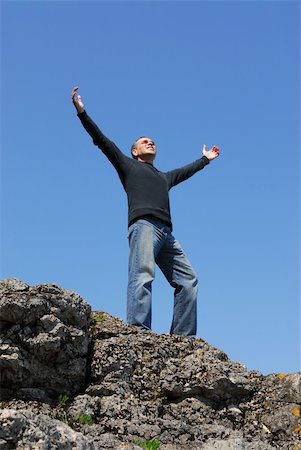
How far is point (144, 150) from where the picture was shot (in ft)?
40.8

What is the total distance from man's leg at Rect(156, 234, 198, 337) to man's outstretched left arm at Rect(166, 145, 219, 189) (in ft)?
4.17

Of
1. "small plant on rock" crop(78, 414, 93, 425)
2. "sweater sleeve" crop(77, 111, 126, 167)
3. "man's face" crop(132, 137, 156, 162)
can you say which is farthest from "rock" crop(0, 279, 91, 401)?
"man's face" crop(132, 137, 156, 162)

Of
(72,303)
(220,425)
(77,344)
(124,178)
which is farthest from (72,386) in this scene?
(124,178)

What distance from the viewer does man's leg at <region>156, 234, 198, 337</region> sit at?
1136cm

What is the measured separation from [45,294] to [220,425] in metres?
2.94

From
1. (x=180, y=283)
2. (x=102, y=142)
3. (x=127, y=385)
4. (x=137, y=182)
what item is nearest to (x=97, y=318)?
(x=127, y=385)

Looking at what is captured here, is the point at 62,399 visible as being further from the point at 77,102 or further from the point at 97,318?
the point at 77,102

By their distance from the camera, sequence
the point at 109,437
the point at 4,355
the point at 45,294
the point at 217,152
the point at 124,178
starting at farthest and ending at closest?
the point at 217,152 → the point at 124,178 → the point at 45,294 → the point at 4,355 → the point at 109,437

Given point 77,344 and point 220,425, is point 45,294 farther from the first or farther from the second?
point 220,425

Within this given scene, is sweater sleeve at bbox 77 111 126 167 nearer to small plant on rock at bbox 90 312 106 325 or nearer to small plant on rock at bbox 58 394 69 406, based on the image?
small plant on rock at bbox 90 312 106 325

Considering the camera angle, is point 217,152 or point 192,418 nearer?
point 192,418

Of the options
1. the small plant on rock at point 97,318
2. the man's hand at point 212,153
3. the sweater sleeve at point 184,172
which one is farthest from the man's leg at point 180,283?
the man's hand at point 212,153

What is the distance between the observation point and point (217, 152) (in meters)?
13.7

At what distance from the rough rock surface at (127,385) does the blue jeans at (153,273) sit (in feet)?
2.60
